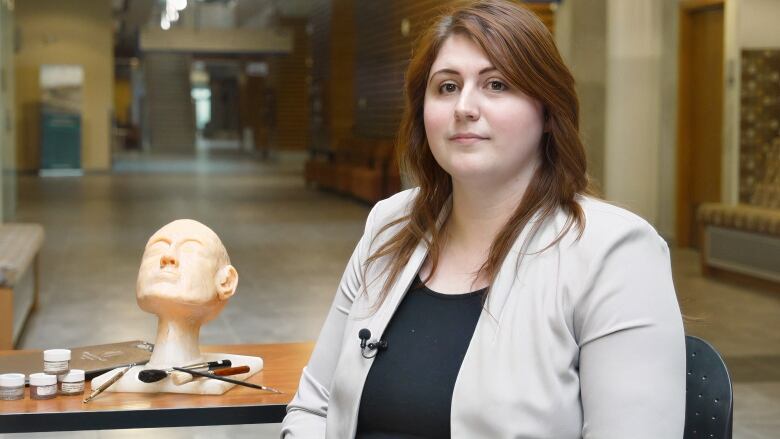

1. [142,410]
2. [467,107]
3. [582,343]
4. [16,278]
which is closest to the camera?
[582,343]

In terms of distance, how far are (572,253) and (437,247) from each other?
0.29 m

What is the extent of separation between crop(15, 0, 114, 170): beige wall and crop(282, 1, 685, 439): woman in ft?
68.7

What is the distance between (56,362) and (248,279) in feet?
20.6

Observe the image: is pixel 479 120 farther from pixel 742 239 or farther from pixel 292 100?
pixel 292 100

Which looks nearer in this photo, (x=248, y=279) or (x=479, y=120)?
(x=479, y=120)

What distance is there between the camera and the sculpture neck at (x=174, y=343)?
255cm

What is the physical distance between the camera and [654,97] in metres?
7.95

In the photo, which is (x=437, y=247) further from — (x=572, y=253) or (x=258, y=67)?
(x=258, y=67)

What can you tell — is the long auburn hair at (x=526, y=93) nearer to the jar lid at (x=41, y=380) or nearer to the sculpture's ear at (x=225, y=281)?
the sculpture's ear at (x=225, y=281)

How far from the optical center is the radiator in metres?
8.13

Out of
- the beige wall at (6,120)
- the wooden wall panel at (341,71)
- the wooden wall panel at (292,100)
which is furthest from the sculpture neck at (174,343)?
the wooden wall panel at (292,100)

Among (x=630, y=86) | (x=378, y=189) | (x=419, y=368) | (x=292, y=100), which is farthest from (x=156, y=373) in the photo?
(x=292, y=100)

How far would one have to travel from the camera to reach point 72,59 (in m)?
22.9

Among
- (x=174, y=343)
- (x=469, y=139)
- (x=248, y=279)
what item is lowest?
(x=248, y=279)
